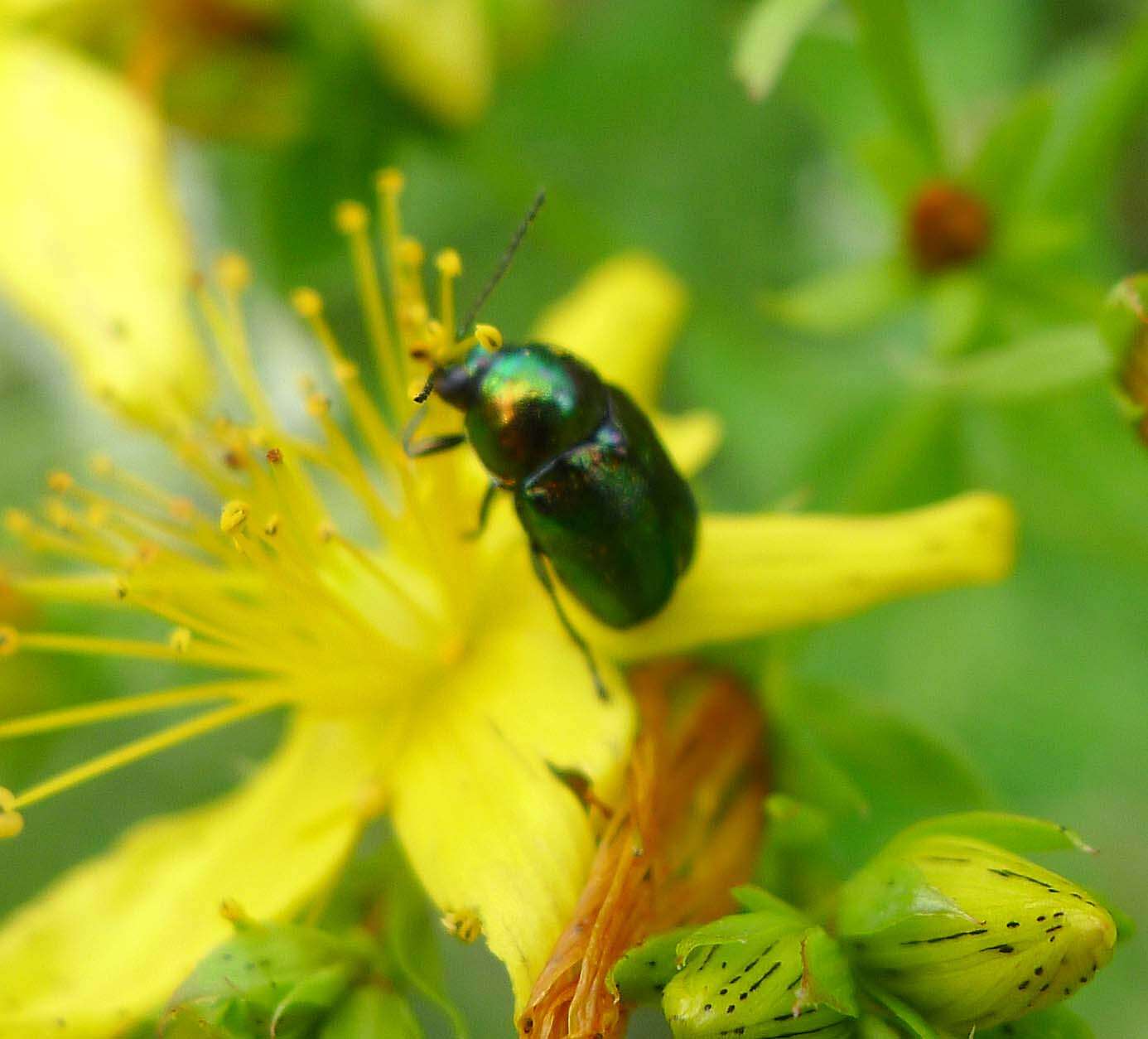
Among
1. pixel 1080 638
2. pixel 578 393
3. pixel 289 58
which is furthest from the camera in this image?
pixel 289 58

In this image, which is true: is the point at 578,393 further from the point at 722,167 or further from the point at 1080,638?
the point at 722,167

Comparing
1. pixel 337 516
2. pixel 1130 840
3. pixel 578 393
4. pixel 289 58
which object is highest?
pixel 289 58

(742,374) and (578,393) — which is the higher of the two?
(578,393)

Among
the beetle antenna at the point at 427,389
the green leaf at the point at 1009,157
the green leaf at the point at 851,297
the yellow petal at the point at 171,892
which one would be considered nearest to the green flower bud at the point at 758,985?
the yellow petal at the point at 171,892

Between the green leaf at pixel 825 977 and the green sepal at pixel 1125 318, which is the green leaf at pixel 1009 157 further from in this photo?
the green leaf at pixel 825 977

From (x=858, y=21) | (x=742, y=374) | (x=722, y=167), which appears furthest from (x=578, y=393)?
(x=722, y=167)

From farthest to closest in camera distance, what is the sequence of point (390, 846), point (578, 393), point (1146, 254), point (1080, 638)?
point (1146, 254) < point (1080, 638) < point (390, 846) < point (578, 393)

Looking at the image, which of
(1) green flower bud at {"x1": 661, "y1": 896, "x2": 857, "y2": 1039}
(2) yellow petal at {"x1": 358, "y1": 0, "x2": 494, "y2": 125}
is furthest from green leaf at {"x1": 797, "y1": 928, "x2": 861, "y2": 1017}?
(2) yellow petal at {"x1": 358, "y1": 0, "x2": 494, "y2": 125}

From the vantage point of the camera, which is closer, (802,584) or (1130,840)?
(802,584)

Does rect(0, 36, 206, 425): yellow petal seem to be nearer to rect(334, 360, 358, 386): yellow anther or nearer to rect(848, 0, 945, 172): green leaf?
rect(334, 360, 358, 386): yellow anther
